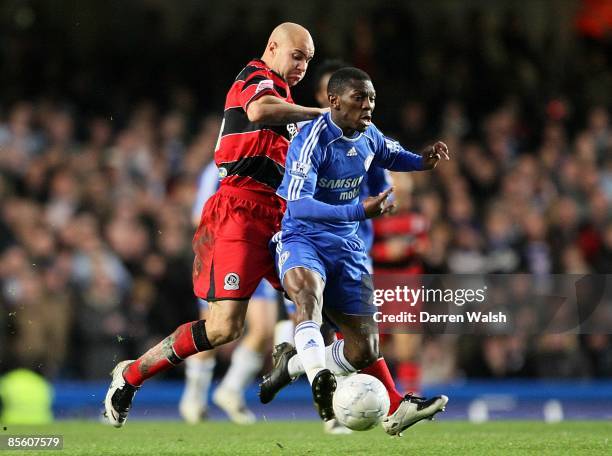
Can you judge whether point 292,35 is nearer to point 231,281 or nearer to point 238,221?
point 238,221

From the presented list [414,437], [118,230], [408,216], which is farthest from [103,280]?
[414,437]

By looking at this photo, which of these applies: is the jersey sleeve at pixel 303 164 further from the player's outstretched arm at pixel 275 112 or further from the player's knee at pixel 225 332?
the player's knee at pixel 225 332

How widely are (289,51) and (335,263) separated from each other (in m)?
1.29

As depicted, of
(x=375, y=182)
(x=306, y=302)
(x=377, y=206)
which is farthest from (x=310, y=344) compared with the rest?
(x=375, y=182)

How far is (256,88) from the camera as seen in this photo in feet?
22.3

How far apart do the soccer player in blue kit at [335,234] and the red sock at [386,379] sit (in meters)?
0.15

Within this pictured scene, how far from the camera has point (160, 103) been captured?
14008 mm

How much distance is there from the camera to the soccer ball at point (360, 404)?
19.9ft

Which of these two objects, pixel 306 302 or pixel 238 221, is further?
pixel 238 221

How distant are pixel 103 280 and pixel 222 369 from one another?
140cm

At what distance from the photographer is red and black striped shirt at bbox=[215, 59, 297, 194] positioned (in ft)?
22.8

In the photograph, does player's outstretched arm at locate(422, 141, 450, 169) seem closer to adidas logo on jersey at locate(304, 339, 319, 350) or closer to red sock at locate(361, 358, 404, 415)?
red sock at locate(361, 358, 404, 415)

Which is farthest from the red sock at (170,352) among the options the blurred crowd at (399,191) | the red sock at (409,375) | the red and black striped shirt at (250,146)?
the red sock at (409,375)

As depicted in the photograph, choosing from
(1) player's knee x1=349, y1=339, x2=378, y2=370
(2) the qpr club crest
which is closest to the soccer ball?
(1) player's knee x1=349, y1=339, x2=378, y2=370
